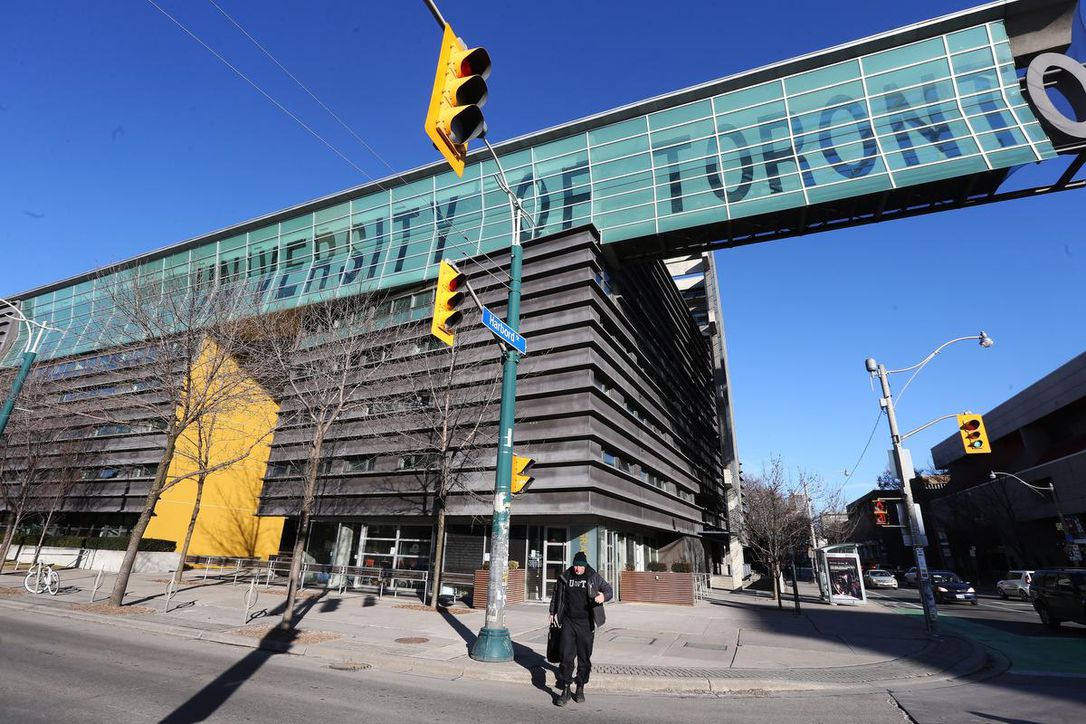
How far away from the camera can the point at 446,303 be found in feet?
26.6

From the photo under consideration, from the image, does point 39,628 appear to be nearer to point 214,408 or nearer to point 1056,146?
point 214,408

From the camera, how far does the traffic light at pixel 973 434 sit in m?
15.1

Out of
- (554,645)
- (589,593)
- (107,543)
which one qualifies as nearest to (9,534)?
(107,543)

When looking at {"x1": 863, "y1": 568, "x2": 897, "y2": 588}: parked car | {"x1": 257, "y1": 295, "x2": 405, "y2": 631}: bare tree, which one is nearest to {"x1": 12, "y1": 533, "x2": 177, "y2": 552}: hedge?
{"x1": 257, "y1": 295, "x2": 405, "y2": 631}: bare tree

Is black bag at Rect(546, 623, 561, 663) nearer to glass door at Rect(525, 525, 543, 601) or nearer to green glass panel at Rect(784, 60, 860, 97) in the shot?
glass door at Rect(525, 525, 543, 601)

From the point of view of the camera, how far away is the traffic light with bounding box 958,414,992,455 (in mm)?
15062

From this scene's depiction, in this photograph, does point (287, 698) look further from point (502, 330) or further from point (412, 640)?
point (502, 330)

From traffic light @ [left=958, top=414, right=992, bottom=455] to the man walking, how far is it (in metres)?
14.0

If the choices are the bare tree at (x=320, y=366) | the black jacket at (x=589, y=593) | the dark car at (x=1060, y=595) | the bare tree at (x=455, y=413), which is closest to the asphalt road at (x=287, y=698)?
the black jacket at (x=589, y=593)

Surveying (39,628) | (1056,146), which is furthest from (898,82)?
(39,628)

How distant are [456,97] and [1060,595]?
21.7 metres

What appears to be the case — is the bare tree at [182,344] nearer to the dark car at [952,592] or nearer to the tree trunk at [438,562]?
the tree trunk at [438,562]

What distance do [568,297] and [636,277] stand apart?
9014 mm

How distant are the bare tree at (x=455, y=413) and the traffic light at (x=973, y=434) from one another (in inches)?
629
